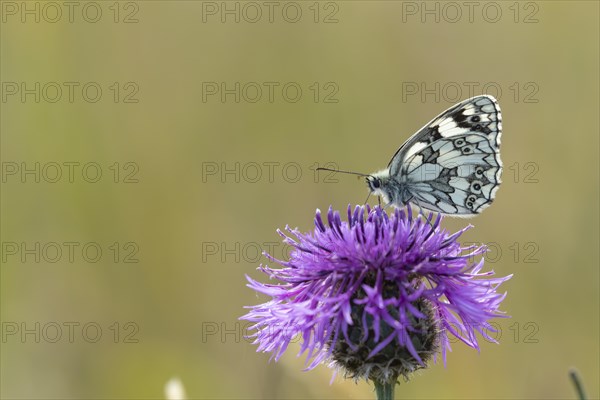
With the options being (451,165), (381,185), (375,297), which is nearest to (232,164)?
(381,185)

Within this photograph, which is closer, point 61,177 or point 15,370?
point 15,370

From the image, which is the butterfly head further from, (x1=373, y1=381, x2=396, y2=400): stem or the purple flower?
(x1=373, y1=381, x2=396, y2=400): stem

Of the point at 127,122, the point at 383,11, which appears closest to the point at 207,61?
the point at 127,122

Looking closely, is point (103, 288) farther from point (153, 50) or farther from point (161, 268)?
point (153, 50)

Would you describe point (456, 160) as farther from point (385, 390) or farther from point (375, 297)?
point (385, 390)

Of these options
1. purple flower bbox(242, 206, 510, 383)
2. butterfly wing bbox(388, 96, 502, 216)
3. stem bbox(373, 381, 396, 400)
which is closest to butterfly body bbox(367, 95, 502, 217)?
butterfly wing bbox(388, 96, 502, 216)

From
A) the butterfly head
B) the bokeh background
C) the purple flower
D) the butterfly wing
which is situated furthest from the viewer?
the bokeh background

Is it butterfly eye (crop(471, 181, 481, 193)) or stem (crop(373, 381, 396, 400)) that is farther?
butterfly eye (crop(471, 181, 481, 193))

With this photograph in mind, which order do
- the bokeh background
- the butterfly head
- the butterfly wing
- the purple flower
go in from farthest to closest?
the bokeh background, the butterfly head, the butterfly wing, the purple flower
